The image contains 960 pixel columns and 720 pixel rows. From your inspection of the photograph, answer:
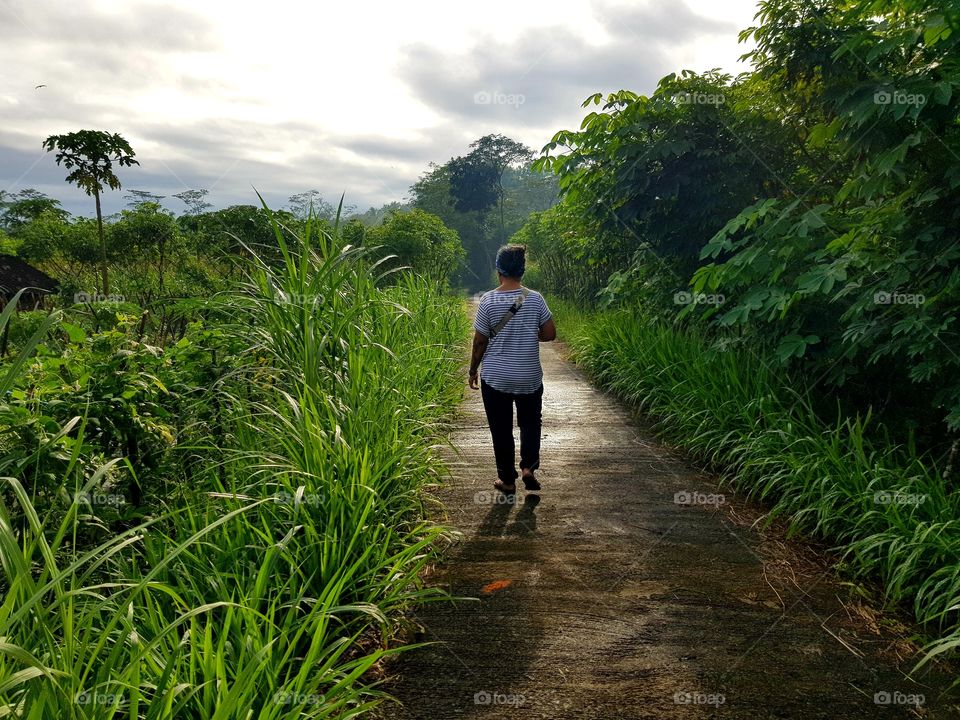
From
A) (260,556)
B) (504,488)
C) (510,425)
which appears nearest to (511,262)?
(510,425)

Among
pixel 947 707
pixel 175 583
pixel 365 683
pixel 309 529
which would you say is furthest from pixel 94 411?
pixel 947 707

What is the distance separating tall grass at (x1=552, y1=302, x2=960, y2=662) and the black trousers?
1604 mm

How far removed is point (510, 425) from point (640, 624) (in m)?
1.89

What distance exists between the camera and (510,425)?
462cm

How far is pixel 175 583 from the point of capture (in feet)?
9.47

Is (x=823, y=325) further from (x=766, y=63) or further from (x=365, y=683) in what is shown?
(x=365, y=683)

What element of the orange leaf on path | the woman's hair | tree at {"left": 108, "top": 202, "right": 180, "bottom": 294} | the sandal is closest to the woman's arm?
the woman's hair

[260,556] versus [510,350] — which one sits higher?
[510,350]

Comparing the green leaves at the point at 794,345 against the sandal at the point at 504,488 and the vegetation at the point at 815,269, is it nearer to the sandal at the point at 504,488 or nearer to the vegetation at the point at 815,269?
the vegetation at the point at 815,269

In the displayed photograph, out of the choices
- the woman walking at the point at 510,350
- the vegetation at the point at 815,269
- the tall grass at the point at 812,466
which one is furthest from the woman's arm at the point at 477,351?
the tall grass at the point at 812,466

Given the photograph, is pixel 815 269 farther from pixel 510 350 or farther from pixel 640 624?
pixel 640 624

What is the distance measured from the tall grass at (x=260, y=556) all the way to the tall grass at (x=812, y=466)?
238 centimetres

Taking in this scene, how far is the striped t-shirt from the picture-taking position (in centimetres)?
449

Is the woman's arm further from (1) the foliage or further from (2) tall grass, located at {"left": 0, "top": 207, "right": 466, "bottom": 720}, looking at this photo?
(1) the foliage
